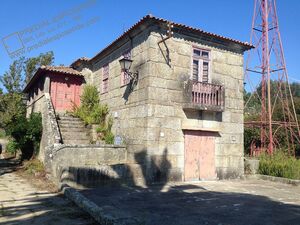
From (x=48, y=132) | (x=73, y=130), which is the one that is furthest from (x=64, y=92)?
(x=48, y=132)

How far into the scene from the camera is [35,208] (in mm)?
6309

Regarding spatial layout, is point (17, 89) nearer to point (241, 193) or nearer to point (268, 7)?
point (268, 7)

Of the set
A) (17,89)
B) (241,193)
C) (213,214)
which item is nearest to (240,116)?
(241,193)

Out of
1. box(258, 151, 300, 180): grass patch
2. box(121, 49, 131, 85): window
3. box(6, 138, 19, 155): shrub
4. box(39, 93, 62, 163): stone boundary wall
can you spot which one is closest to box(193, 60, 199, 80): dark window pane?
box(121, 49, 131, 85): window

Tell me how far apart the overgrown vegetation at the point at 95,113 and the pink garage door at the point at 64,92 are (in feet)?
3.38

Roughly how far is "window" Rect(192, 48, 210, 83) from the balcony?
1.53ft

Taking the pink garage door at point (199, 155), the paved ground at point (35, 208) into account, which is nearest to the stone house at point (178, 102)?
Result: the pink garage door at point (199, 155)

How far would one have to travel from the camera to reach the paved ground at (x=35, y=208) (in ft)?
17.9

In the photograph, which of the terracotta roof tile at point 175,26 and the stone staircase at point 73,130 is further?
the stone staircase at point 73,130

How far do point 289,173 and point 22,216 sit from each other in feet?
32.0

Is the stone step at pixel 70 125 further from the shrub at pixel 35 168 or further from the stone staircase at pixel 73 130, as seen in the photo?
the shrub at pixel 35 168

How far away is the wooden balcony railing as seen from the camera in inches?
421

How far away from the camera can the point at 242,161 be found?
12172 mm

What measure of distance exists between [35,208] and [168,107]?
18.5 ft
